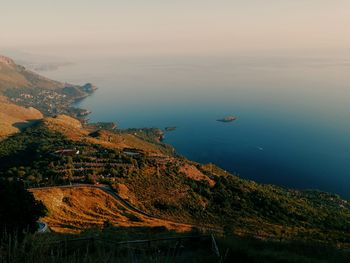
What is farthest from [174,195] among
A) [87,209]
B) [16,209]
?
[16,209]

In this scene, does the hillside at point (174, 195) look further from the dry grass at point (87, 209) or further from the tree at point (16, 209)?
the tree at point (16, 209)

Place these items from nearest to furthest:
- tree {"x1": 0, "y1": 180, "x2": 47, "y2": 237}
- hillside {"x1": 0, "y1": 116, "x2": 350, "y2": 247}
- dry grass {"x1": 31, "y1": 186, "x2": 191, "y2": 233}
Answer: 1. tree {"x1": 0, "y1": 180, "x2": 47, "y2": 237}
2. dry grass {"x1": 31, "y1": 186, "x2": 191, "y2": 233}
3. hillside {"x1": 0, "y1": 116, "x2": 350, "y2": 247}

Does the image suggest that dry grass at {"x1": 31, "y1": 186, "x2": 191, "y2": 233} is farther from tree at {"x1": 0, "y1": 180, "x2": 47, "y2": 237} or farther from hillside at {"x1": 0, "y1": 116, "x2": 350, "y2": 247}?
tree at {"x1": 0, "y1": 180, "x2": 47, "y2": 237}

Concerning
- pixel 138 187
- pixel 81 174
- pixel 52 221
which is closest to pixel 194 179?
pixel 138 187

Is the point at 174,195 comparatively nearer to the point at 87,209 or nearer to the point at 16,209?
the point at 87,209

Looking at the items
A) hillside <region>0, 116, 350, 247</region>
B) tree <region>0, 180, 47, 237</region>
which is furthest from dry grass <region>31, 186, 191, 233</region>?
tree <region>0, 180, 47, 237</region>

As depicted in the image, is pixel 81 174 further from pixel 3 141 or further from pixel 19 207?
pixel 3 141
